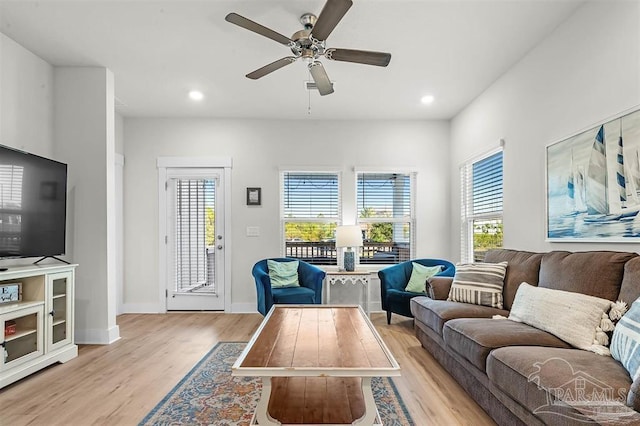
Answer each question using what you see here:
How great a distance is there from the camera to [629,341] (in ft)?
5.53

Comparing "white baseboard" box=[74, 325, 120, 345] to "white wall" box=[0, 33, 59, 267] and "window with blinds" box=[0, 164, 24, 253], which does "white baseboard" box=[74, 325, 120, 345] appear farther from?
"window with blinds" box=[0, 164, 24, 253]

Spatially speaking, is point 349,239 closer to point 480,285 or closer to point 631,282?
point 480,285

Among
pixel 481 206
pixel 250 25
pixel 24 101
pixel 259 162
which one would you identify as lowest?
pixel 481 206

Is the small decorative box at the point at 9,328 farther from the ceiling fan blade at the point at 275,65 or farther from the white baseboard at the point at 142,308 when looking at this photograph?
the ceiling fan blade at the point at 275,65

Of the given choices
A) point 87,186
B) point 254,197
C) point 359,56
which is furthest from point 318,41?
point 254,197

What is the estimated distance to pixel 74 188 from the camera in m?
3.77

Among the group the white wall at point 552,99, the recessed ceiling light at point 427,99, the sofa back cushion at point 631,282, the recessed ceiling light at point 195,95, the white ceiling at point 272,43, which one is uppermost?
the white ceiling at point 272,43

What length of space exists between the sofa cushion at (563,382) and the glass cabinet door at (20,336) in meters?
3.25

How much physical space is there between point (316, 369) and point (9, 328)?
2526 mm

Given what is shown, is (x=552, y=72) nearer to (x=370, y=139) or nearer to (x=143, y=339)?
(x=370, y=139)

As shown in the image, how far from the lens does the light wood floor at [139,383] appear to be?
2326mm

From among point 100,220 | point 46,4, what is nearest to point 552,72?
point 46,4

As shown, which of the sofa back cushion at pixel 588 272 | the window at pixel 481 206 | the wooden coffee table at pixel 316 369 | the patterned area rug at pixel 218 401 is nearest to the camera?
the wooden coffee table at pixel 316 369

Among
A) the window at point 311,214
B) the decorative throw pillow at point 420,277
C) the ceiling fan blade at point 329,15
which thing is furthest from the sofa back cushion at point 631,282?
the window at point 311,214
